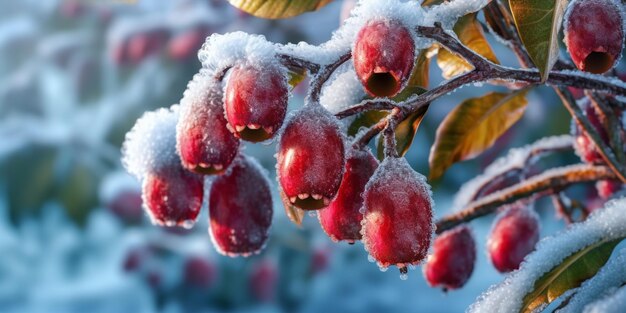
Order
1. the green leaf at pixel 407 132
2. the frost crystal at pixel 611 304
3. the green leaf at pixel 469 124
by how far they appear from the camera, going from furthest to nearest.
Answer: the green leaf at pixel 469 124, the green leaf at pixel 407 132, the frost crystal at pixel 611 304

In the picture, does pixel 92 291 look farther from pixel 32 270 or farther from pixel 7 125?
pixel 7 125

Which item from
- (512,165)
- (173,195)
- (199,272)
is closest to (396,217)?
(173,195)

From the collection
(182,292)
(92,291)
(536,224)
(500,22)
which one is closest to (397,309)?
(182,292)

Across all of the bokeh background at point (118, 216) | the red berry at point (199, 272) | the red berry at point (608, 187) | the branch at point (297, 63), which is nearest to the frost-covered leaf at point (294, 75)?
the branch at point (297, 63)

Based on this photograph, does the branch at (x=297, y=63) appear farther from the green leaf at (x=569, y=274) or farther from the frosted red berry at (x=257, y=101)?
the green leaf at (x=569, y=274)

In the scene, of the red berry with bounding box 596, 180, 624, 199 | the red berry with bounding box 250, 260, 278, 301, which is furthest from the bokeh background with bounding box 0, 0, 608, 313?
the red berry with bounding box 596, 180, 624, 199
